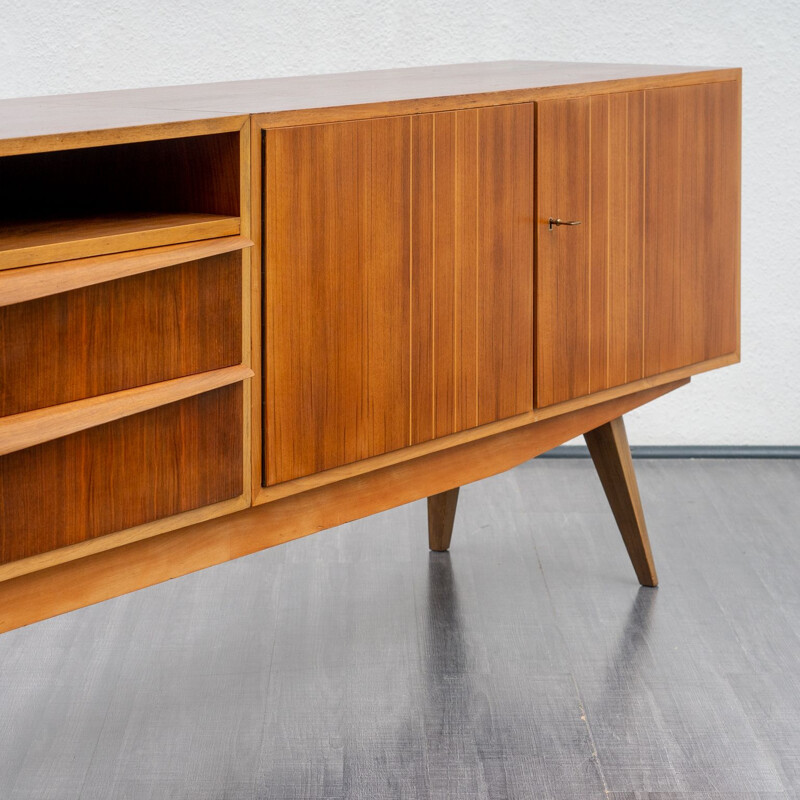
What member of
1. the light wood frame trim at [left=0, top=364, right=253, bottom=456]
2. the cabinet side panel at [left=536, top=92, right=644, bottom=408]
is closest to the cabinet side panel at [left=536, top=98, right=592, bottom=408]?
the cabinet side panel at [left=536, top=92, right=644, bottom=408]

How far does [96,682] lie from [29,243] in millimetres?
815

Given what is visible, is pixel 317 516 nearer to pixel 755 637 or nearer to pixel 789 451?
pixel 755 637

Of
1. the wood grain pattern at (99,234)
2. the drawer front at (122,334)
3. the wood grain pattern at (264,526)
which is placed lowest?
the wood grain pattern at (264,526)

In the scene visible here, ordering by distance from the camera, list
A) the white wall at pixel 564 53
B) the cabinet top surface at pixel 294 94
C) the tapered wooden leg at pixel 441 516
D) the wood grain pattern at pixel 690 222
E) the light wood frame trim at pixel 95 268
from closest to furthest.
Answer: the light wood frame trim at pixel 95 268 → the cabinet top surface at pixel 294 94 → the wood grain pattern at pixel 690 222 → the tapered wooden leg at pixel 441 516 → the white wall at pixel 564 53

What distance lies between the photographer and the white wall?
2406 millimetres

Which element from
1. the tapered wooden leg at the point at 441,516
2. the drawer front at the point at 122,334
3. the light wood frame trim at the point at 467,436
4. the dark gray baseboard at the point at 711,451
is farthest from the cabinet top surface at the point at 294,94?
the dark gray baseboard at the point at 711,451

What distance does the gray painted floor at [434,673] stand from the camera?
1.34 metres

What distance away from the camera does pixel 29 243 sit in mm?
921

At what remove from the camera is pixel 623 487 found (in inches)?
70.6

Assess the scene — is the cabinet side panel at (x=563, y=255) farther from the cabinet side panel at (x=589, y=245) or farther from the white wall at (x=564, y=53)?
the white wall at (x=564, y=53)

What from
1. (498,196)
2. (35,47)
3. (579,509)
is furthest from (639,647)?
(35,47)

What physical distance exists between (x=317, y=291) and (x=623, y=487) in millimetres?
842

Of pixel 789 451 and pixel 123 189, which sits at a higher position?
pixel 123 189

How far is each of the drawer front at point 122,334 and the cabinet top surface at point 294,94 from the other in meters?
0.13
